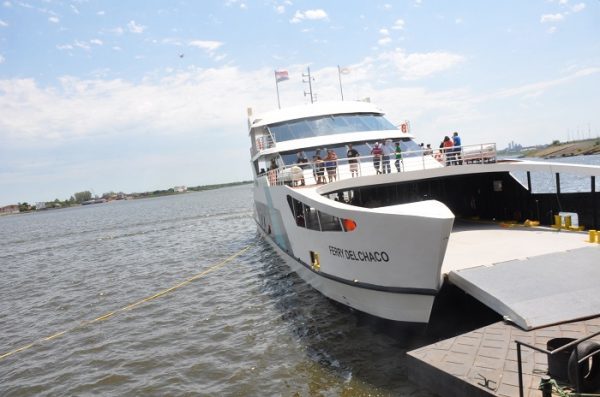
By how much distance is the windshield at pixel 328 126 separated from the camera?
1667 centimetres

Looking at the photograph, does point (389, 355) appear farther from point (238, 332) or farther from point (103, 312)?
point (103, 312)

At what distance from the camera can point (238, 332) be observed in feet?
36.7

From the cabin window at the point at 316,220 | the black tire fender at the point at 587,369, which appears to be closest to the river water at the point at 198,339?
the cabin window at the point at 316,220

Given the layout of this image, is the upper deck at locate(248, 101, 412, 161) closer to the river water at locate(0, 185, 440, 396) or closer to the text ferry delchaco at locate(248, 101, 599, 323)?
the text ferry delchaco at locate(248, 101, 599, 323)

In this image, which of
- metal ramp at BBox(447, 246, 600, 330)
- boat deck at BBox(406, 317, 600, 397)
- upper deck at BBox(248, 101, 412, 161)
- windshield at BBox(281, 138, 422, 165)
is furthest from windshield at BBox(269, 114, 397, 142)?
boat deck at BBox(406, 317, 600, 397)

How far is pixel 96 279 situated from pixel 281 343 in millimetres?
13745

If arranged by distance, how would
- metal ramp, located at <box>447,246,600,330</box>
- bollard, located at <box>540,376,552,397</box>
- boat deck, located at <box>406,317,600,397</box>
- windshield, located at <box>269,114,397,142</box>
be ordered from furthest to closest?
windshield, located at <box>269,114,397,142</box> → metal ramp, located at <box>447,246,600,330</box> → boat deck, located at <box>406,317,600,397</box> → bollard, located at <box>540,376,552,397</box>

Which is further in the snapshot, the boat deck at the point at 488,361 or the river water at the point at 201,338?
the river water at the point at 201,338

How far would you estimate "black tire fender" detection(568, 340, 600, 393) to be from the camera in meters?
4.69

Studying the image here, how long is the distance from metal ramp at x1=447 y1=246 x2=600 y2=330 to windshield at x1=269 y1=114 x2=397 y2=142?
949 cm

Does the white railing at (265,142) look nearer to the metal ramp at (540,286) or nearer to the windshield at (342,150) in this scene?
the windshield at (342,150)

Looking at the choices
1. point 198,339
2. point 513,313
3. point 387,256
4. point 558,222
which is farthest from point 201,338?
point 558,222

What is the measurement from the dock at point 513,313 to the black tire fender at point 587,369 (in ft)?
1.50

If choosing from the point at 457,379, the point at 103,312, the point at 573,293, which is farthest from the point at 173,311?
the point at 573,293
